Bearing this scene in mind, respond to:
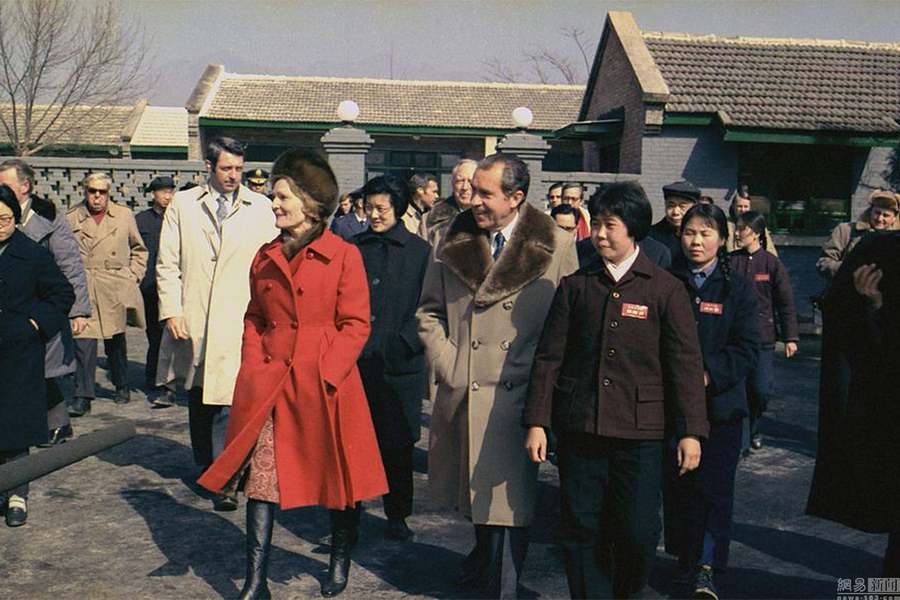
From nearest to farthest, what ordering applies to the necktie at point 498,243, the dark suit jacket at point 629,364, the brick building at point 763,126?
the dark suit jacket at point 629,364 → the necktie at point 498,243 → the brick building at point 763,126

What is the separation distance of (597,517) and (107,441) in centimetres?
273

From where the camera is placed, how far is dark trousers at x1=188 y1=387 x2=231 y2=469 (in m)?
6.41

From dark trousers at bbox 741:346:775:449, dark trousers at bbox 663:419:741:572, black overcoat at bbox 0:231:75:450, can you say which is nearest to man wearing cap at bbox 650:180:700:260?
dark trousers at bbox 741:346:775:449

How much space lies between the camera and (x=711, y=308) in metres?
4.94

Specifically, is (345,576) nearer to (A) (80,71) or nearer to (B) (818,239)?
(B) (818,239)

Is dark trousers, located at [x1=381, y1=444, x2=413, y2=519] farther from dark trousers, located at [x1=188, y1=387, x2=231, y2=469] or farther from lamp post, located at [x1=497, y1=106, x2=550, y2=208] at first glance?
lamp post, located at [x1=497, y1=106, x2=550, y2=208]

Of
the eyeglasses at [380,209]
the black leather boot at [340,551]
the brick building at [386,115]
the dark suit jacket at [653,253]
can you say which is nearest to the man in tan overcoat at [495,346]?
the black leather boot at [340,551]

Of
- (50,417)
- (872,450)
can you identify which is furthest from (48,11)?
(872,450)

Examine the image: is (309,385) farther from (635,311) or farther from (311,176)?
(635,311)

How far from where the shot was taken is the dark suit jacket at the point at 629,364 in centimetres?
414

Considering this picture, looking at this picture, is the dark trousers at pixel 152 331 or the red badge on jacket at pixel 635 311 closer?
the red badge on jacket at pixel 635 311

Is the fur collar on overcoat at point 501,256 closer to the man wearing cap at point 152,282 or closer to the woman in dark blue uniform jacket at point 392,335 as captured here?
the woman in dark blue uniform jacket at point 392,335

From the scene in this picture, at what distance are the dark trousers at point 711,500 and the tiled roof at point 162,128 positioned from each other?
3183 cm

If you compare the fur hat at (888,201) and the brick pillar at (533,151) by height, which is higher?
the brick pillar at (533,151)
